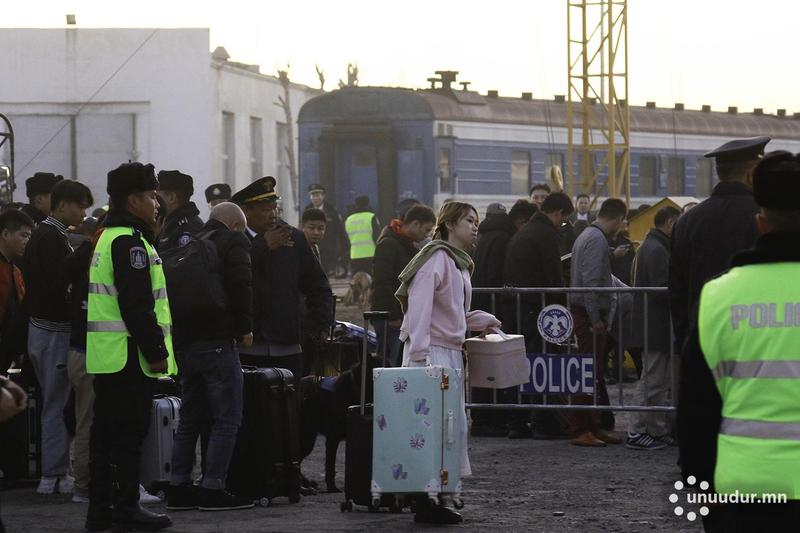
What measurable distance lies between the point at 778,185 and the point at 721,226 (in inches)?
141

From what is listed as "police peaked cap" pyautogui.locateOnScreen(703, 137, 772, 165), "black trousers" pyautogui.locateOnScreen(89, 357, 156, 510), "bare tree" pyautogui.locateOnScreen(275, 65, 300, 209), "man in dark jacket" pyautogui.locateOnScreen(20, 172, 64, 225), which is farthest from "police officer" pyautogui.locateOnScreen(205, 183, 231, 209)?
"bare tree" pyautogui.locateOnScreen(275, 65, 300, 209)

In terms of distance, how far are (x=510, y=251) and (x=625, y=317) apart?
1085mm

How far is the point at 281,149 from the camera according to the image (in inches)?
1967

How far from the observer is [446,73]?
3844 cm

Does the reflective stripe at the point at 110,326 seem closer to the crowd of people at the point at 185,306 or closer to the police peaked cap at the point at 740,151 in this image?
the crowd of people at the point at 185,306

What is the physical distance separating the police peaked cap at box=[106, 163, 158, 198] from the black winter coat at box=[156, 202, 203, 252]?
41.4 inches

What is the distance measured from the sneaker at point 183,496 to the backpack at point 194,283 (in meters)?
1.01

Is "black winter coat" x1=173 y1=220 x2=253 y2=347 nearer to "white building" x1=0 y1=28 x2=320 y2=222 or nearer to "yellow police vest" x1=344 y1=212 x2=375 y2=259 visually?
"yellow police vest" x1=344 y1=212 x2=375 y2=259

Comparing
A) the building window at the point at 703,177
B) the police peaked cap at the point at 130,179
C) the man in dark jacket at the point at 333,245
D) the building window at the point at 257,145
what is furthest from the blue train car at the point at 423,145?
the police peaked cap at the point at 130,179

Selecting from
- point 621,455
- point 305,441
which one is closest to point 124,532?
point 305,441

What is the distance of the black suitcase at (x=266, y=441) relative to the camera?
961 centimetres

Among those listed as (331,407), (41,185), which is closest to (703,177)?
(41,185)

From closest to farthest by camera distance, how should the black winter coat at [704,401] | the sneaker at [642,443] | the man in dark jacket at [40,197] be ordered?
the black winter coat at [704,401], the man in dark jacket at [40,197], the sneaker at [642,443]

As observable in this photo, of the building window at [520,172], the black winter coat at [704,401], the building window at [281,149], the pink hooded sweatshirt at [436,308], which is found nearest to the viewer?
the black winter coat at [704,401]
